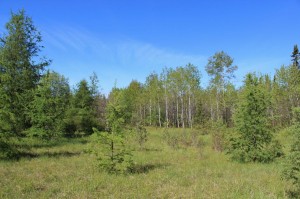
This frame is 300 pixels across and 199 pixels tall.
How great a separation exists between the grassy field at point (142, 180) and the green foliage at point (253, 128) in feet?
3.08

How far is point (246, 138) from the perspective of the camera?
15023 millimetres

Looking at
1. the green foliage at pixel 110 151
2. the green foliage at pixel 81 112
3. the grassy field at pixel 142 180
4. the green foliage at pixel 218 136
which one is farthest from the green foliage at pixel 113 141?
the green foliage at pixel 81 112

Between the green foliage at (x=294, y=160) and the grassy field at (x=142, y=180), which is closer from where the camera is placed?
the green foliage at (x=294, y=160)

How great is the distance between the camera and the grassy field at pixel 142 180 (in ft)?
28.3

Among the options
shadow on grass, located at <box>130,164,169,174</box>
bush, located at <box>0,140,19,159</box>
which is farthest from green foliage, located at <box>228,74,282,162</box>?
bush, located at <box>0,140,19,159</box>

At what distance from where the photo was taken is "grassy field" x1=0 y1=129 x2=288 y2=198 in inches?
339

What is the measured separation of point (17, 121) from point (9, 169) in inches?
148

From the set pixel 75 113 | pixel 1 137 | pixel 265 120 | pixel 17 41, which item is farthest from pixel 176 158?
pixel 17 41

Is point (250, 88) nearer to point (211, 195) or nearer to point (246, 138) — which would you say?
point (246, 138)

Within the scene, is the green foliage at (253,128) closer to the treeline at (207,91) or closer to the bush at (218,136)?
the bush at (218,136)

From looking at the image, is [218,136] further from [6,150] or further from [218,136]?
[6,150]

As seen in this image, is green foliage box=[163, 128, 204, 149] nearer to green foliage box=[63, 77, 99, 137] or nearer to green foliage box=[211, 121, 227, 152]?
green foliage box=[211, 121, 227, 152]

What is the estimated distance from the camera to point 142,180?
34.5 ft

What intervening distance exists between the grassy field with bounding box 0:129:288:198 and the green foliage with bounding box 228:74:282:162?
94 centimetres
